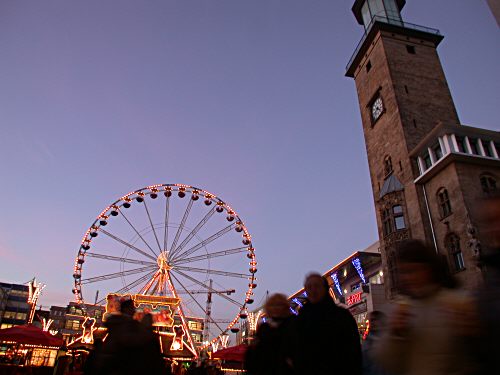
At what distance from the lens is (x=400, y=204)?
25797 millimetres

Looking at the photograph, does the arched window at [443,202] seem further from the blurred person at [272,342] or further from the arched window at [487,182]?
the blurred person at [272,342]

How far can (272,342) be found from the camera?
4445 millimetres

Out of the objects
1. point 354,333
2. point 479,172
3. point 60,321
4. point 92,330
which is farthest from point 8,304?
point 354,333

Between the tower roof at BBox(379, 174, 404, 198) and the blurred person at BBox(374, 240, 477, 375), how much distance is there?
24.6 metres

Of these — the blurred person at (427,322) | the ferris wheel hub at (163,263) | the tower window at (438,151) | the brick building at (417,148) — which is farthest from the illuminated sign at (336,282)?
the blurred person at (427,322)

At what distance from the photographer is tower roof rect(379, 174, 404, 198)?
26250 millimetres

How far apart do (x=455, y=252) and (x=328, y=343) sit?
2079 centimetres

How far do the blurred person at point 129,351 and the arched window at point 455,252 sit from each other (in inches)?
827

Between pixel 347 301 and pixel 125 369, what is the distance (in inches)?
1387

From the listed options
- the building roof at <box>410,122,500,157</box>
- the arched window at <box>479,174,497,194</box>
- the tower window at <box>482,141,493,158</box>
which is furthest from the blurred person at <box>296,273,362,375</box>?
the tower window at <box>482,141,493,158</box>

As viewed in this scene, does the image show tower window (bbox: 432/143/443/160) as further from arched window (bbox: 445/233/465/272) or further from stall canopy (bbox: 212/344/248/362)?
stall canopy (bbox: 212/344/248/362)

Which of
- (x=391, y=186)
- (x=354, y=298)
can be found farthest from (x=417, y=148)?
(x=354, y=298)

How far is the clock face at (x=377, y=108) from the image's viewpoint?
30495 mm

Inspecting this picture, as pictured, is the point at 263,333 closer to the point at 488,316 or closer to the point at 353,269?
the point at 488,316
